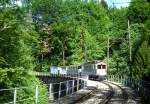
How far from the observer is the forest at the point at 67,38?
2603 cm

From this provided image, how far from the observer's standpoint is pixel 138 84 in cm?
4234

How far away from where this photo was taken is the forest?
26.0 m

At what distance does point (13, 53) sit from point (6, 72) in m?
2.54

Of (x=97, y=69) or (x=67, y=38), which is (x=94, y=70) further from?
(x=67, y=38)

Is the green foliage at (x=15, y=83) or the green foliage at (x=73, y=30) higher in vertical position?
the green foliage at (x=73, y=30)

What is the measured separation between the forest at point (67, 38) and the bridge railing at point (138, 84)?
35.2 inches

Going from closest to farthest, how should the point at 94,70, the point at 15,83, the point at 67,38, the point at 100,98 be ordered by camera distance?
the point at 15,83 < the point at 100,98 < the point at 94,70 < the point at 67,38

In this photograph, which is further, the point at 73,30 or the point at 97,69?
the point at 73,30

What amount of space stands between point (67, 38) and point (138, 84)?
7459 centimetres

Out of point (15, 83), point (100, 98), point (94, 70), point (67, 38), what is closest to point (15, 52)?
point (15, 83)

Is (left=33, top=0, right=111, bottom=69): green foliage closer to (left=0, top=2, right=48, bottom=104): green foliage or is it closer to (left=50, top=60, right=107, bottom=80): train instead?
(left=50, top=60, right=107, bottom=80): train

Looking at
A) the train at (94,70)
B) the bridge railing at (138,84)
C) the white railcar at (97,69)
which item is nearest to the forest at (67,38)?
the bridge railing at (138,84)

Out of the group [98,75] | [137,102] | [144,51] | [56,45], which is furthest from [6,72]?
[56,45]

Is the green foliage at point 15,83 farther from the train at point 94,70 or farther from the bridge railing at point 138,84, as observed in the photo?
the train at point 94,70
